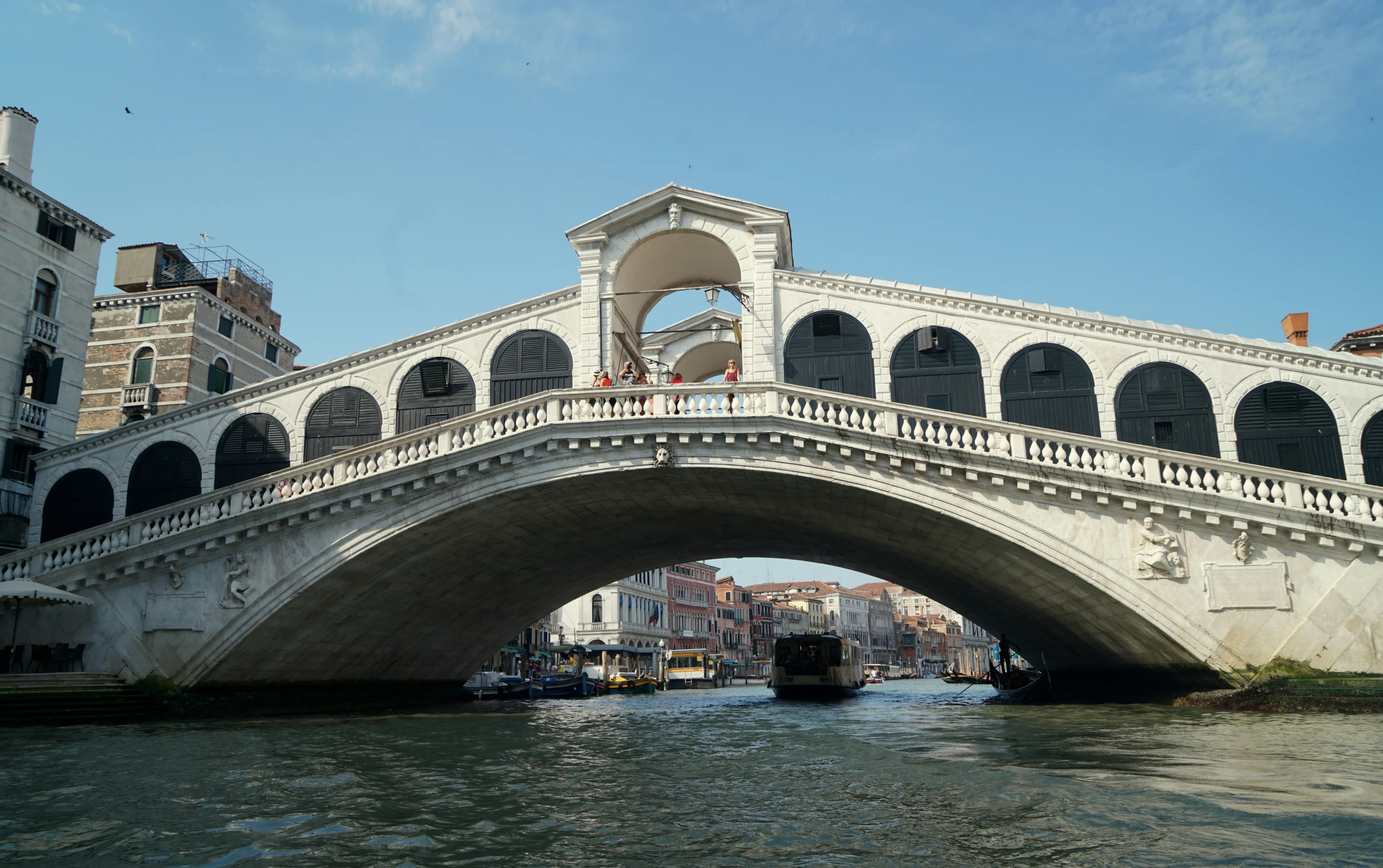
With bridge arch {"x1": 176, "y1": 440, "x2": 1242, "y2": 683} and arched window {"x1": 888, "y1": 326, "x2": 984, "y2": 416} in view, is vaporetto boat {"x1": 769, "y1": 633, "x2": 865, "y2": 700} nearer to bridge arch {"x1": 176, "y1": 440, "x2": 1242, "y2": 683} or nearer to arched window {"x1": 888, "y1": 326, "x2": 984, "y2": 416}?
bridge arch {"x1": 176, "y1": 440, "x2": 1242, "y2": 683}

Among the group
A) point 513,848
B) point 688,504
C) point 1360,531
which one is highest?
point 688,504

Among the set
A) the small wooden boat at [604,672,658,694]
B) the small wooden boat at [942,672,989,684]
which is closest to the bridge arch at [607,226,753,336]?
the small wooden boat at [604,672,658,694]

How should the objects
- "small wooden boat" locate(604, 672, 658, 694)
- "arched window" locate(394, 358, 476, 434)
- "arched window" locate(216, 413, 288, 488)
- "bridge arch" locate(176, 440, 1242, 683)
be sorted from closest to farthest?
1. "bridge arch" locate(176, 440, 1242, 683)
2. "arched window" locate(394, 358, 476, 434)
3. "arched window" locate(216, 413, 288, 488)
4. "small wooden boat" locate(604, 672, 658, 694)

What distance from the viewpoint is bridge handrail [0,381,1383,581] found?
17.5m

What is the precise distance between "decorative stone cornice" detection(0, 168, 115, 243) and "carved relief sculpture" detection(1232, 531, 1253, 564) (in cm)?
3002

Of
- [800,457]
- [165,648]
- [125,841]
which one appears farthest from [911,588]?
[125,841]

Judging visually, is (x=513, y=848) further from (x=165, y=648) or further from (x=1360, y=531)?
(x=165, y=648)

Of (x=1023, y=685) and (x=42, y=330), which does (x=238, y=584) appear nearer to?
(x=42, y=330)

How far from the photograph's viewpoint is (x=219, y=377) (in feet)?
117

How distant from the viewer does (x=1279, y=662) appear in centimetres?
1716

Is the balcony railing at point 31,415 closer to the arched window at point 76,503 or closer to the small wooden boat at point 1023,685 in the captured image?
the arched window at point 76,503

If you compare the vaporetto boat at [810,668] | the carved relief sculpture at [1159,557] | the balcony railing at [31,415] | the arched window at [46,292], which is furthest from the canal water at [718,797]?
the vaporetto boat at [810,668]

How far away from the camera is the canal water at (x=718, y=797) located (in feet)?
22.0

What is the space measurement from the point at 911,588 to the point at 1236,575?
14.7 metres
